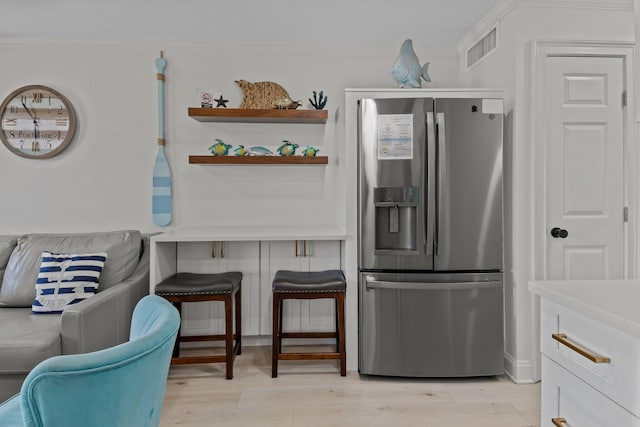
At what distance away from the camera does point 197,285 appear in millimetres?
2771

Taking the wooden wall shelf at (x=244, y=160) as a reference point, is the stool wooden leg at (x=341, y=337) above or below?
below

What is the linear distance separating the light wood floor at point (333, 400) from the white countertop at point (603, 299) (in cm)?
130

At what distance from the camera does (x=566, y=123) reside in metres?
2.76

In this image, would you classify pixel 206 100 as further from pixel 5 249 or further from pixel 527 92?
pixel 527 92

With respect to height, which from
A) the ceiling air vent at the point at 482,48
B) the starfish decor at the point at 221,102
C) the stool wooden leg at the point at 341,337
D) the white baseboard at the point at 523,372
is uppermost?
the ceiling air vent at the point at 482,48

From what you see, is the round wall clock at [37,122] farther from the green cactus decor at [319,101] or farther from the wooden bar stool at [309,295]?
the wooden bar stool at [309,295]

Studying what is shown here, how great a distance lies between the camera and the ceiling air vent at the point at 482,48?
9.99 ft

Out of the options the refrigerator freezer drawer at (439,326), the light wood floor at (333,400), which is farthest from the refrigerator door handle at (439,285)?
the light wood floor at (333,400)

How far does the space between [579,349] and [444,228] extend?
167 centimetres

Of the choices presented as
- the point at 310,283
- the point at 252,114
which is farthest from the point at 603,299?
the point at 252,114

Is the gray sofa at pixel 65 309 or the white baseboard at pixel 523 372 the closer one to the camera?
the gray sofa at pixel 65 309

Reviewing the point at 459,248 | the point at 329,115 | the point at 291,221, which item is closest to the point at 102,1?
the point at 329,115

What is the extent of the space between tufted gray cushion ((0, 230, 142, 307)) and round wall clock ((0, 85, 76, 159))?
81 cm

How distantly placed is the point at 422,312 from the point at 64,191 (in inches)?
113
